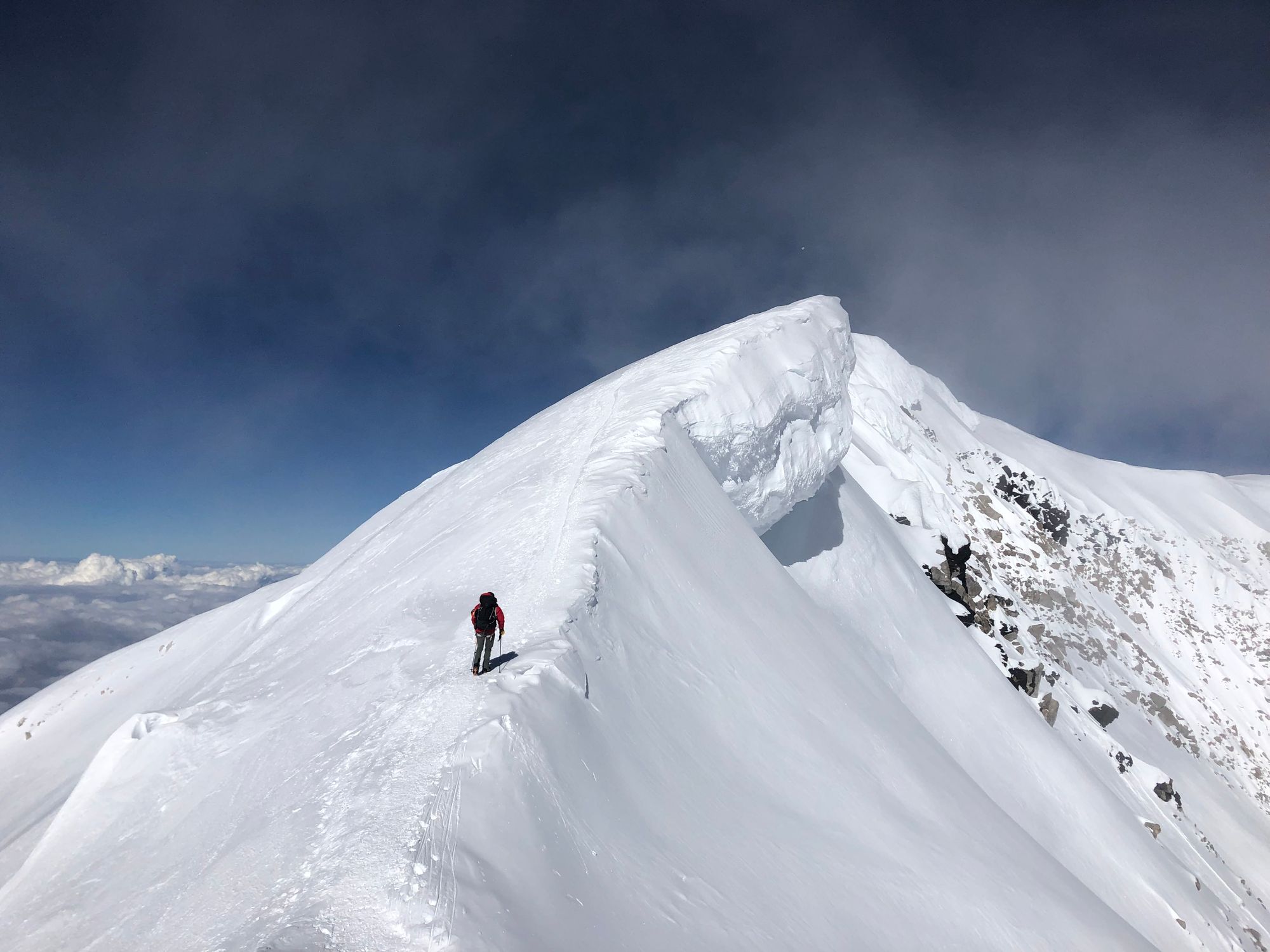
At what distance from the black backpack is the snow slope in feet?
2.03

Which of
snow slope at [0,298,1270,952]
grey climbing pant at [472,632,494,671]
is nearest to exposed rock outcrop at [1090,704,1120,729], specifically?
snow slope at [0,298,1270,952]

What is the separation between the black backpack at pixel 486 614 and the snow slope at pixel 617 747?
618 mm

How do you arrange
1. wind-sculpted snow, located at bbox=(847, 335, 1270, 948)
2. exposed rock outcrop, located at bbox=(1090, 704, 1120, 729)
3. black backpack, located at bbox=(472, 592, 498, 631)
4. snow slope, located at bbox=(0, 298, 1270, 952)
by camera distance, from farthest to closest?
exposed rock outcrop, located at bbox=(1090, 704, 1120, 729)
wind-sculpted snow, located at bbox=(847, 335, 1270, 948)
black backpack, located at bbox=(472, 592, 498, 631)
snow slope, located at bbox=(0, 298, 1270, 952)

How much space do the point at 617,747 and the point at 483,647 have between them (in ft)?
6.39

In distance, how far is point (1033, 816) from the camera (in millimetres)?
16922

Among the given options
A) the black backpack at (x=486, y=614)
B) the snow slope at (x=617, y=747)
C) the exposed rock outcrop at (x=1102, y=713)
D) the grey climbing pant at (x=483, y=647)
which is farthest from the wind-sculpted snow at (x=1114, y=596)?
the black backpack at (x=486, y=614)

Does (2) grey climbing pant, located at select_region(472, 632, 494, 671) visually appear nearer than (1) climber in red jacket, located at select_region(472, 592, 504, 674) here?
No

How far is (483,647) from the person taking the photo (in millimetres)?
6730

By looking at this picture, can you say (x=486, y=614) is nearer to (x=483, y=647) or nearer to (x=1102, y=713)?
(x=483, y=647)

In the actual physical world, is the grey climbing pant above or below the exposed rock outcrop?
above

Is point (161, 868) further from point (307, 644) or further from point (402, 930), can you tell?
point (307, 644)

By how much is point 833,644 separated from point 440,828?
11644mm

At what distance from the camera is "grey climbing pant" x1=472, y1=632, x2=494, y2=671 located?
6.65 metres

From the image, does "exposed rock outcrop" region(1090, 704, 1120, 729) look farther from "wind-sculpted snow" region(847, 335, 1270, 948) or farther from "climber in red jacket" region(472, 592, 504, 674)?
"climber in red jacket" region(472, 592, 504, 674)
